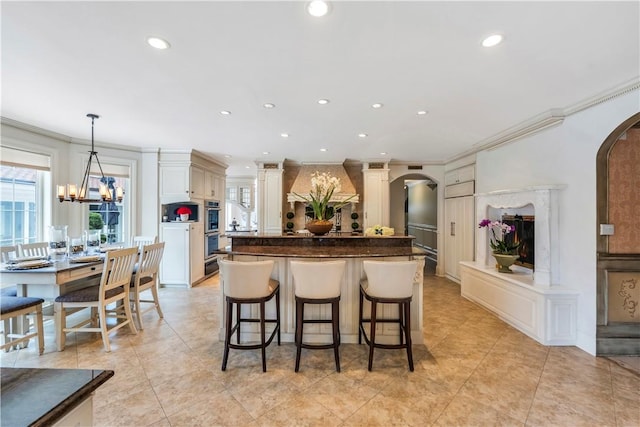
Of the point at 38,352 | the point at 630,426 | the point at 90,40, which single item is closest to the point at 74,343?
the point at 38,352

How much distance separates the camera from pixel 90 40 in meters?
1.90

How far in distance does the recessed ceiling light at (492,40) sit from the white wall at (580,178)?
1.72 metres

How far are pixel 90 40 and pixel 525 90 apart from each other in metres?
3.59

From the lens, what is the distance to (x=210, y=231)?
603cm

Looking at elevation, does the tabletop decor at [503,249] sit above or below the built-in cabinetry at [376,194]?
below

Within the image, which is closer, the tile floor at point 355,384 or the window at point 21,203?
the tile floor at point 355,384

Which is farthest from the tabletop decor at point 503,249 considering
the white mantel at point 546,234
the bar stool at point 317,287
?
the bar stool at point 317,287

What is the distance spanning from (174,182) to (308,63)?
13.2ft

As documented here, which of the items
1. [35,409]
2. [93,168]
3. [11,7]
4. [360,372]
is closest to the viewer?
[35,409]

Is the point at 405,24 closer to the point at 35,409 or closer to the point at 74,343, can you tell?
the point at 35,409

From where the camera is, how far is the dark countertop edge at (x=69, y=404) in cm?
64

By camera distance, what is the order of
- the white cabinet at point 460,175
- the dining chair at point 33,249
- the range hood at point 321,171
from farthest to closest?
1. the range hood at point 321,171
2. the white cabinet at point 460,175
3. the dining chair at point 33,249

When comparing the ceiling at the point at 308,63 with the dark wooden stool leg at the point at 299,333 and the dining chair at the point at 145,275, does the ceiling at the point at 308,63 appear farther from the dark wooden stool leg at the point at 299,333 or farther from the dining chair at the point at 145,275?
the dark wooden stool leg at the point at 299,333

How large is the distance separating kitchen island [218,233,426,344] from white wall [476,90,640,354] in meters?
1.67
